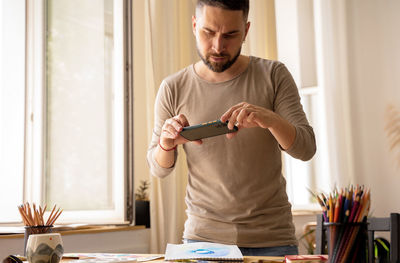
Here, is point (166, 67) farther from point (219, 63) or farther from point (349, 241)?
point (349, 241)

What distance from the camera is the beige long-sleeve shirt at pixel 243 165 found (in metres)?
1.56

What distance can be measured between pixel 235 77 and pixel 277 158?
0.32m

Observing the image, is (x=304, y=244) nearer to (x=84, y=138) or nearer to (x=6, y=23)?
(x=84, y=138)

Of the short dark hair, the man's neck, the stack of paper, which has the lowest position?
the stack of paper

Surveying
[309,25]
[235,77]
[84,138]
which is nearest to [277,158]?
[235,77]

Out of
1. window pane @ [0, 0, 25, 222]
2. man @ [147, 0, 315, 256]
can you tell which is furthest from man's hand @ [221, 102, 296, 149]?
window pane @ [0, 0, 25, 222]

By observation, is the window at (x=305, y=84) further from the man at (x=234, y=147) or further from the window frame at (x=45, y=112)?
the man at (x=234, y=147)

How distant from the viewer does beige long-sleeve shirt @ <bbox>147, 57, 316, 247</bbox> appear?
156cm

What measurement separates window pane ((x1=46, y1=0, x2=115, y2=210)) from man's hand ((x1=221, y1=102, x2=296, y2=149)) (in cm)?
170

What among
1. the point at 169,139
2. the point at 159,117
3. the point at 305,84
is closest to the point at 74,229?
the point at 159,117

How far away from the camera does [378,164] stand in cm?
394

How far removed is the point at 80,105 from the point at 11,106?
0.40 meters

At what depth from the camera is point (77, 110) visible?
302 centimetres

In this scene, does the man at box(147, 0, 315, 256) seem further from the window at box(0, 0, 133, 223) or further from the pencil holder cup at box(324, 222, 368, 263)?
the window at box(0, 0, 133, 223)
